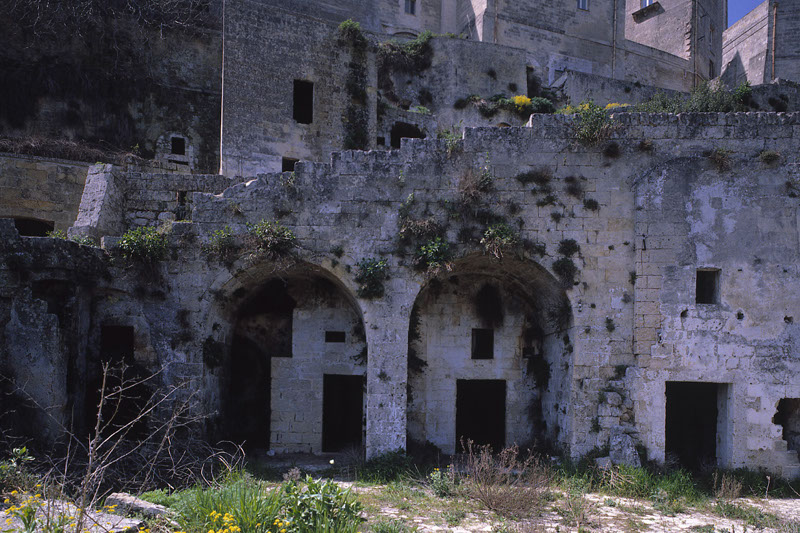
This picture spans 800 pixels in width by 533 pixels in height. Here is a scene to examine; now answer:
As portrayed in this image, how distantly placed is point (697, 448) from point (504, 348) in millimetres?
4491

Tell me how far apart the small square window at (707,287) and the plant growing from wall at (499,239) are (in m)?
3.76

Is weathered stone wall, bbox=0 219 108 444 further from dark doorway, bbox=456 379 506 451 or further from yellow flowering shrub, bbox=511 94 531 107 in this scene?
yellow flowering shrub, bbox=511 94 531 107

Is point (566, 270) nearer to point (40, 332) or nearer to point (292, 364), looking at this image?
point (292, 364)

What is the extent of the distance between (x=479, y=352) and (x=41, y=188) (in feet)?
37.6

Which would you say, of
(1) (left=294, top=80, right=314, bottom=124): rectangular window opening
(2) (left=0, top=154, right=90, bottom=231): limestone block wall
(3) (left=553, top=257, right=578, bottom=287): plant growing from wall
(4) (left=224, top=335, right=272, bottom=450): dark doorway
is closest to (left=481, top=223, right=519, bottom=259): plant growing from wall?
(3) (left=553, top=257, right=578, bottom=287): plant growing from wall

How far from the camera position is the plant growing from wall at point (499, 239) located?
11.0 metres

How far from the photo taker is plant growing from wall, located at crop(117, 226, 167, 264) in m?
11.0

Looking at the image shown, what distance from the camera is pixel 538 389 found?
13094mm

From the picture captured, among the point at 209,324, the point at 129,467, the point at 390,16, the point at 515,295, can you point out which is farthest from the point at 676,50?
the point at 129,467

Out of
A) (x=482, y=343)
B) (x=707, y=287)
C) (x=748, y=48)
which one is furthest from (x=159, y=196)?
(x=748, y=48)

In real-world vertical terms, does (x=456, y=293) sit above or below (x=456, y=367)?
above

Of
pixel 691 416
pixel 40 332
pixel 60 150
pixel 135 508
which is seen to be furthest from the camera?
pixel 60 150

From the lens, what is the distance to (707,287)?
11.5 meters

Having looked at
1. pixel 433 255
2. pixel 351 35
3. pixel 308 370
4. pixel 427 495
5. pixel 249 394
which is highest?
pixel 351 35
